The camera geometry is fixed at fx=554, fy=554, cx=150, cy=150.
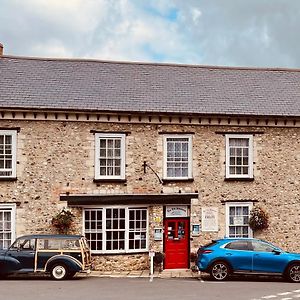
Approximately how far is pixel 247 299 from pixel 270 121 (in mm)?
10067

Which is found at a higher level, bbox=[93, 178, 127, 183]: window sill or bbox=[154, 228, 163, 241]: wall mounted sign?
bbox=[93, 178, 127, 183]: window sill

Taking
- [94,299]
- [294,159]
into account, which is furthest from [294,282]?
[94,299]

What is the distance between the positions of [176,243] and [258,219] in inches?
138

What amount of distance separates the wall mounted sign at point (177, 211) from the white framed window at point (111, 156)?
7.80 feet

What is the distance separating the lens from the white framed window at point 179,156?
22.9 meters

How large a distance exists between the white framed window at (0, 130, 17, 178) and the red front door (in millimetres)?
6554

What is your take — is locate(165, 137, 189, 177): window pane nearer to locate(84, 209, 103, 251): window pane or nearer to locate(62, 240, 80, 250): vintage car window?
locate(84, 209, 103, 251): window pane

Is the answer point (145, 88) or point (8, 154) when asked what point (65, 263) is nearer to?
point (8, 154)

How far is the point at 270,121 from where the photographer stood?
23.3 m

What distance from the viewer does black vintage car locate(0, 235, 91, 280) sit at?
61.6 ft

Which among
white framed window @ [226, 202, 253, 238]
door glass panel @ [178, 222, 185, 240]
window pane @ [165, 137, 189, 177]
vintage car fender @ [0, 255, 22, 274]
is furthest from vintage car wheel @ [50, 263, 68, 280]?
white framed window @ [226, 202, 253, 238]

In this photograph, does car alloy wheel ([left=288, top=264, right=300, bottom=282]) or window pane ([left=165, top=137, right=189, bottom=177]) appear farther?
window pane ([left=165, top=137, right=189, bottom=177])

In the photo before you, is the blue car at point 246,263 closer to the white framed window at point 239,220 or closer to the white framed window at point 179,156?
the white framed window at point 239,220

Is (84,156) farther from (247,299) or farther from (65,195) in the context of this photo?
(247,299)
